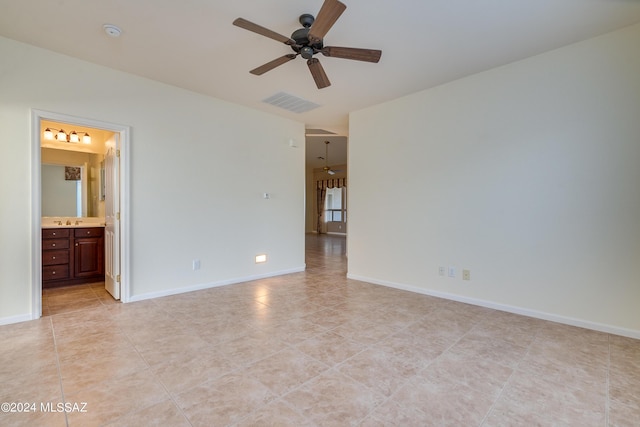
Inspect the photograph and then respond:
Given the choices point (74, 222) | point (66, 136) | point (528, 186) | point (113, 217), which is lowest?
point (74, 222)

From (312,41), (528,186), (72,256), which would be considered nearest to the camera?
(312,41)

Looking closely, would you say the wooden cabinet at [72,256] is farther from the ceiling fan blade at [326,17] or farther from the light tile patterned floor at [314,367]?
the ceiling fan blade at [326,17]

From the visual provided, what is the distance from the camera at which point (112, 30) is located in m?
2.50

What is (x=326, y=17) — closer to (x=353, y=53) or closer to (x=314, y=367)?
(x=353, y=53)

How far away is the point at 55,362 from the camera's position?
205 cm

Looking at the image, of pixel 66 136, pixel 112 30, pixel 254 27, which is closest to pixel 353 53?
pixel 254 27

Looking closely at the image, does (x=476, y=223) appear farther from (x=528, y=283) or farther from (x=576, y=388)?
(x=576, y=388)

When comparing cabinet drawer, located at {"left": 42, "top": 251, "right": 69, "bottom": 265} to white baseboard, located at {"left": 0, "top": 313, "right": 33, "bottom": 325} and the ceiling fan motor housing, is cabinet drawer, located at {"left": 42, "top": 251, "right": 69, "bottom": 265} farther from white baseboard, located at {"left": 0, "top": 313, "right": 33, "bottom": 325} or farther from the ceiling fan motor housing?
the ceiling fan motor housing

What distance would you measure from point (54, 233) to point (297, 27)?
13.7 feet

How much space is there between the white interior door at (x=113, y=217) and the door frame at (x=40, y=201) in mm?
100

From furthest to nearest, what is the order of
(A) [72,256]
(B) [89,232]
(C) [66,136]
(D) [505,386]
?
(C) [66,136], (B) [89,232], (A) [72,256], (D) [505,386]


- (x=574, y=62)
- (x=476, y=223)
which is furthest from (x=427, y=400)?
(x=574, y=62)

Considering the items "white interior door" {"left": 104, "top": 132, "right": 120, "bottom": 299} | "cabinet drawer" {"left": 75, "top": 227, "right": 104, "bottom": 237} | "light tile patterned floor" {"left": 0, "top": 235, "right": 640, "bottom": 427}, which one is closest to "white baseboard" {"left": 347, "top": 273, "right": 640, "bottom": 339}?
"light tile patterned floor" {"left": 0, "top": 235, "right": 640, "bottom": 427}

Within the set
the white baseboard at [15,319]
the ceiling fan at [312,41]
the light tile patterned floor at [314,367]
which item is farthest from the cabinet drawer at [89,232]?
the ceiling fan at [312,41]
